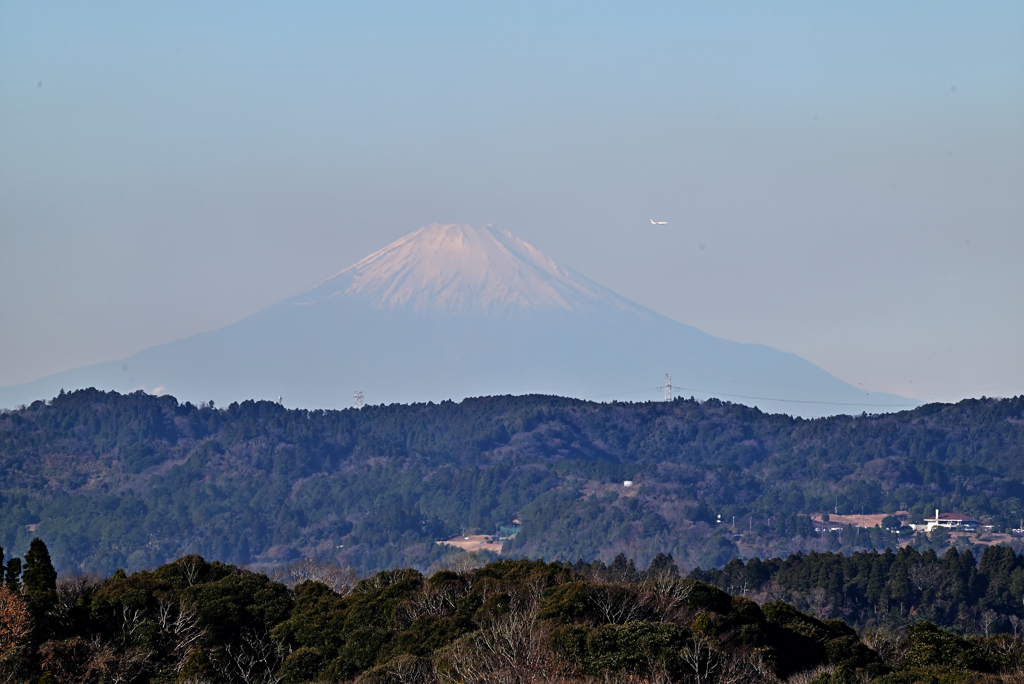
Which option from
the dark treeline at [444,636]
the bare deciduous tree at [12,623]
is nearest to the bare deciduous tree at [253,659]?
the dark treeline at [444,636]

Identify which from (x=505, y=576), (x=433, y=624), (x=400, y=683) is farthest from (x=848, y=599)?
(x=400, y=683)

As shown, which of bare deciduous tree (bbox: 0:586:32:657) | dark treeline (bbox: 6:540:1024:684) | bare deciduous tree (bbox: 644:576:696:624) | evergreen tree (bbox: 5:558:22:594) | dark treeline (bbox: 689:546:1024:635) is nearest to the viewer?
dark treeline (bbox: 6:540:1024:684)

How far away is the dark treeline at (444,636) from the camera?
132 feet

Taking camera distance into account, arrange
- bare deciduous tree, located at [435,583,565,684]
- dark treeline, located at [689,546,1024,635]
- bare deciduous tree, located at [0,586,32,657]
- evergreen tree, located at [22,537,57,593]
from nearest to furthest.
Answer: bare deciduous tree, located at [435,583,565,684]
bare deciduous tree, located at [0,586,32,657]
evergreen tree, located at [22,537,57,593]
dark treeline, located at [689,546,1024,635]

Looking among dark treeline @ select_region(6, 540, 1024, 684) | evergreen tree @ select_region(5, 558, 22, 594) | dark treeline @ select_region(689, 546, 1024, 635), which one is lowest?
dark treeline @ select_region(689, 546, 1024, 635)

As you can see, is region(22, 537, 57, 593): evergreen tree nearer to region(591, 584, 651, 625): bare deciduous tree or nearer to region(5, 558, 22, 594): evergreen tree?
region(5, 558, 22, 594): evergreen tree

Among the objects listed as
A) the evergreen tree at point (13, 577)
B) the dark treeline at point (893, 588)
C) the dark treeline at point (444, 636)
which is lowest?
the dark treeline at point (893, 588)

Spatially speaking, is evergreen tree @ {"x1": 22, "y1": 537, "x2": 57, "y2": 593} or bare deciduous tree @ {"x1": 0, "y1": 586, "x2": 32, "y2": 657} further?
evergreen tree @ {"x1": 22, "y1": 537, "x2": 57, "y2": 593}

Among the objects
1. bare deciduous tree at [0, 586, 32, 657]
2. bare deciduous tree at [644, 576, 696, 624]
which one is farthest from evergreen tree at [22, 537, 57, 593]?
bare deciduous tree at [644, 576, 696, 624]

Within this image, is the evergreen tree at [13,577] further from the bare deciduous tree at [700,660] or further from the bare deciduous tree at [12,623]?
the bare deciduous tree at [700,660]

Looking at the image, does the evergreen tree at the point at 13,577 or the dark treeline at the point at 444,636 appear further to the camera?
the evergreen tree at the point at 13,577

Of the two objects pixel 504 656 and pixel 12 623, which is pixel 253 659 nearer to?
pixel 12 623

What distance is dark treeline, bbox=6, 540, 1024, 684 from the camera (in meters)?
40.3

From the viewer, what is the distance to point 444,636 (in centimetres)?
4734
